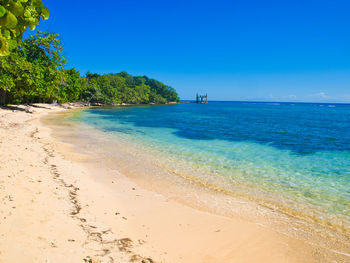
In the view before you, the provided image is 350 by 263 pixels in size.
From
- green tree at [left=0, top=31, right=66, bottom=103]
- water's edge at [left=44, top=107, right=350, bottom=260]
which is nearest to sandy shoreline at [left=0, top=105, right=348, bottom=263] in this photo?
water's edge at [left=44, top=107, right=350, bottom=260]

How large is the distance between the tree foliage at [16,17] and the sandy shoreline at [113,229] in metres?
3.11

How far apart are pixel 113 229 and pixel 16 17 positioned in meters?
4.10

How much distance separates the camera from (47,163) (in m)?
8.80

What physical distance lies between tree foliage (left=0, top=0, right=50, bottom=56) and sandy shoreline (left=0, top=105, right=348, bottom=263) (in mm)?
3108

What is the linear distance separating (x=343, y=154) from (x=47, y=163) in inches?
693

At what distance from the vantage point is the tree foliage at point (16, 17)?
1.97 metres

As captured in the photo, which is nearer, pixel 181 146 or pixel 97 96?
pixel 181 146

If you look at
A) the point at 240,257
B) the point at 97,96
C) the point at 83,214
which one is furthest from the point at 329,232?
the point at 97,96

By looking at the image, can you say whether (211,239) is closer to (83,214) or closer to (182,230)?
(182,230)

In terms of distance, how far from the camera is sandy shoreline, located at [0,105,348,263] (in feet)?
12.3

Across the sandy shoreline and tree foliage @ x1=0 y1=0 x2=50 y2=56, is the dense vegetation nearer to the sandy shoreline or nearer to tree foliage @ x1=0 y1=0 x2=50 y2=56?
tree foliage @ x1=0 y1=0 x2=50 y2=56

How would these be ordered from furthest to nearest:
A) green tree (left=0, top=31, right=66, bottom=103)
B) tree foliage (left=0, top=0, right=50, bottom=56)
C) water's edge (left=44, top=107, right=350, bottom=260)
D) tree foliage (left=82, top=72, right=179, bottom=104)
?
tree foliage (left=82, top=72, right=179, bottom=104)
green tree (left=0, top=31, right=66, bottom=103)
water's edge (left=44, top=107, right=350, bottom=260)
tree foliage (left=0, top=0, right=50, bottom=56)

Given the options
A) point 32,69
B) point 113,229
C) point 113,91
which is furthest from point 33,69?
point 113,91

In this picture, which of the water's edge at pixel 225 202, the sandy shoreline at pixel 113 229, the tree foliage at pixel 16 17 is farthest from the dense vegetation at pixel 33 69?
the water's edge at pixel 225 202
